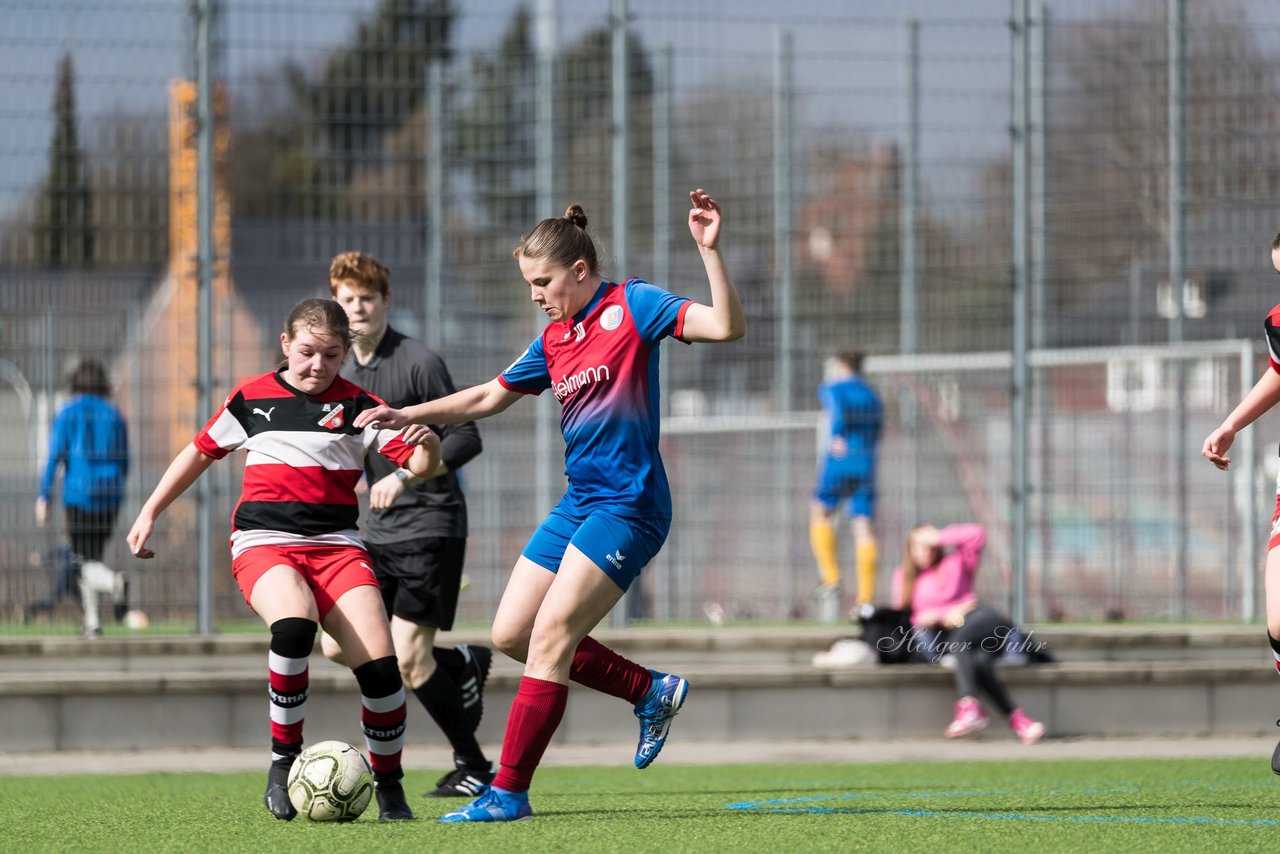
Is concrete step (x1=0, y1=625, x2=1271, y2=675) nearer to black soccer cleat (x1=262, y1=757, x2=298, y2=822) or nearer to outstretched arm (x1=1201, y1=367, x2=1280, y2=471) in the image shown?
outstretched arm (x1=1201, y1=367, x2=1280, y2=471)

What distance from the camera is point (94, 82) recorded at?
1127 cm

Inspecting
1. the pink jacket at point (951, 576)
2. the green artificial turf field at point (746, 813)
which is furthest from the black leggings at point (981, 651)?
the green artificial turf field at point (746, 813)

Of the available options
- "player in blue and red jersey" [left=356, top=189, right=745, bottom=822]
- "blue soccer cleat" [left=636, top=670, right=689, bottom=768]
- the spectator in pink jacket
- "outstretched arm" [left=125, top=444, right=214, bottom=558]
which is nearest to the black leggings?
the spectator in pink jacket

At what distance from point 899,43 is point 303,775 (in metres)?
7.48

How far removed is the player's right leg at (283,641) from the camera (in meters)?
6.29

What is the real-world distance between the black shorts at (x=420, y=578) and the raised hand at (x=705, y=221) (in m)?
2.47

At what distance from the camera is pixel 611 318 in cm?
621

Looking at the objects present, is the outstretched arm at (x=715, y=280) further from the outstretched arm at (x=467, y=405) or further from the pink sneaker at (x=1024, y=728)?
the pink sneaker at (x=1024, y=728)

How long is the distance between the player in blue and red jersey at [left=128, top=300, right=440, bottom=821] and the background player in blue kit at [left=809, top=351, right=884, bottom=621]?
23.1 ft

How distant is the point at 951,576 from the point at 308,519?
5700 millimetres

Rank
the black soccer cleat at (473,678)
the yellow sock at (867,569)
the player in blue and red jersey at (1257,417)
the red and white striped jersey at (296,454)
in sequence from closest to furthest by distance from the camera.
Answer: the red and white striped jersey at (296,454)
the player in blue and red jersey at (1257,417)
the black soccer cleat at (473,678)
the yellow sock at (867,569)

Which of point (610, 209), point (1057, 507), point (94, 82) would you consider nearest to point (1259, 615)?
point (1057, 507)

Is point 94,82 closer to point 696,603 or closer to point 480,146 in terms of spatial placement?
point 480,146

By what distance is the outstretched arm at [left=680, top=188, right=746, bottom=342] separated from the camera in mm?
5773
